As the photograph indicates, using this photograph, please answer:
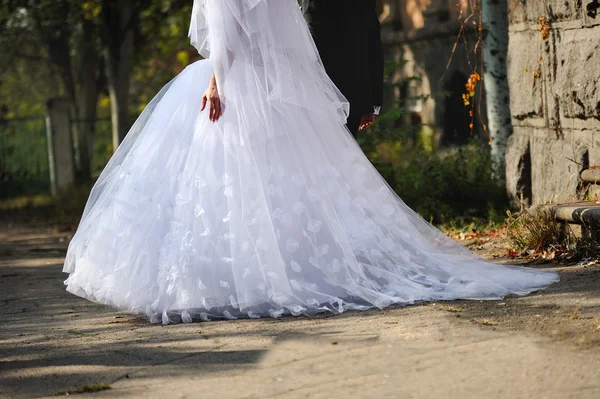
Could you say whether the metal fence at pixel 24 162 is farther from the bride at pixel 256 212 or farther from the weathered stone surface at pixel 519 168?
the bride at pixel 256 212

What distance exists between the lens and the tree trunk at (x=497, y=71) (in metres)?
8.59

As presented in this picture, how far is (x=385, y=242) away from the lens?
15.9 ft

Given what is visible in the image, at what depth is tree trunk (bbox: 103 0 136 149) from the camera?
14125mm

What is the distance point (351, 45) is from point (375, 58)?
292mm

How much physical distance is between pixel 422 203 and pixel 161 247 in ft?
14.1

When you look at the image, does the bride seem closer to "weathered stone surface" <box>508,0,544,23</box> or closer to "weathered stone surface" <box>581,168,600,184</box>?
"weathered stone surface" <box>581,168,600,184</box>

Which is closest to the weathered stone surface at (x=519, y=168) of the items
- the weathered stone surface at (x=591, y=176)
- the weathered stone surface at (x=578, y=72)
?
the weathered stone surface at (x=578, y=72)

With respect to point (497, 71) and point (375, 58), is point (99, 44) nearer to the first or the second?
point (497, 71)

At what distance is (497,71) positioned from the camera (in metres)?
8.67

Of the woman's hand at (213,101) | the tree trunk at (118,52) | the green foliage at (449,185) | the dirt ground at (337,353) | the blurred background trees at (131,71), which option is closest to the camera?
the dirt ground at (337,353)

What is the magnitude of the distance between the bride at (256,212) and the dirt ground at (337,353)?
0.17m

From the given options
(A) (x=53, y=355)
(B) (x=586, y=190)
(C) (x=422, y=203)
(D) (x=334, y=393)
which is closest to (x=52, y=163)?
(C) (x=422, y=203)

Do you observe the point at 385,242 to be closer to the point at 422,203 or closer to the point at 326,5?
the point at 326,5

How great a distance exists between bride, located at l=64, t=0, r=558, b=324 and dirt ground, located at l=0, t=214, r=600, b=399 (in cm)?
17
